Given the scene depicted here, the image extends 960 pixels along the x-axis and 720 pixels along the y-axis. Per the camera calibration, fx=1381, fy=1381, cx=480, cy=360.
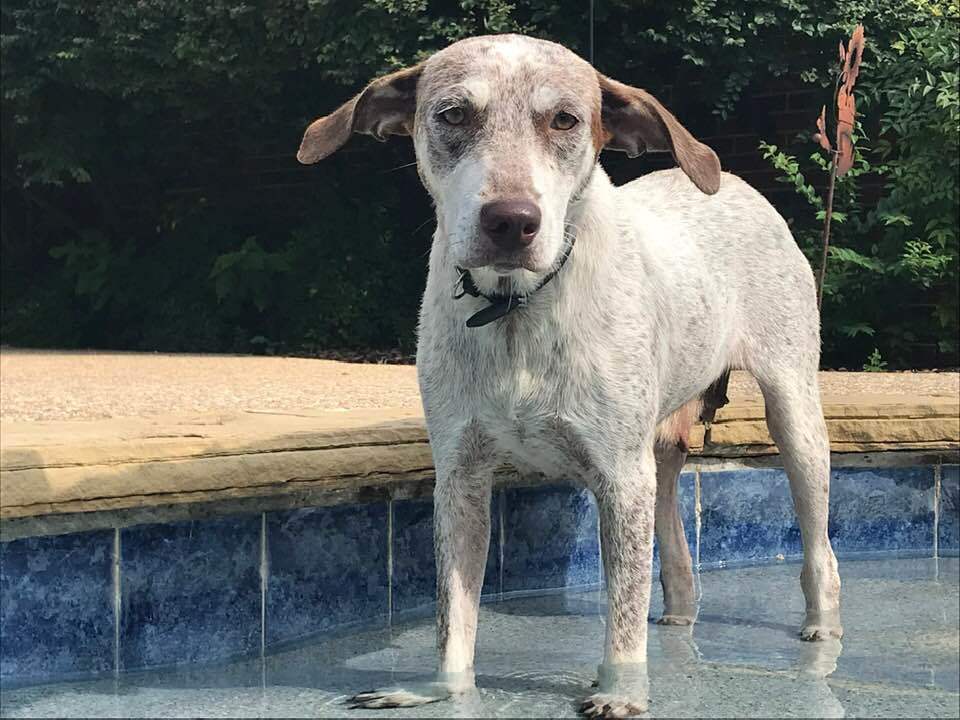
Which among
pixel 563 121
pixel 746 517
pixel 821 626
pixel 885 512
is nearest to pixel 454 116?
pixel 563 121

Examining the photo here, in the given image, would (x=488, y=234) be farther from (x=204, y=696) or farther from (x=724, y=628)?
(x=724, y=628)

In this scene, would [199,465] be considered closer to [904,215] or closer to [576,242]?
[576,242]

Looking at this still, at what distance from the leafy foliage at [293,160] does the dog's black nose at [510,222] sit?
8.60 meters

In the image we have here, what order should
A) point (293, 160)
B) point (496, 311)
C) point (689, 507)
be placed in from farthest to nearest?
point (293, 160), point (689, 507), point (496, 311)

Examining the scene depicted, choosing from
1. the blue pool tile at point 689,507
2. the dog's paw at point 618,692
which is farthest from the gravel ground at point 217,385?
the dog's paw at point 618,692

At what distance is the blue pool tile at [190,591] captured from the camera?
3.82 m

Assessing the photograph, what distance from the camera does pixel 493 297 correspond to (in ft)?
11.5

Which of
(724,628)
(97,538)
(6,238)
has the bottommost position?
(724,628)

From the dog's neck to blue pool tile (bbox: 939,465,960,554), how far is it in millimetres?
2802

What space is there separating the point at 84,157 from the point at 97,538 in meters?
12.6

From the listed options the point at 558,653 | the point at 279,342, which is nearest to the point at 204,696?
the point at 558,653

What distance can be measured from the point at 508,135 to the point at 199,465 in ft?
4.36

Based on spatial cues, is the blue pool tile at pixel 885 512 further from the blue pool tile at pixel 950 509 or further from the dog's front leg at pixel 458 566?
the dog's front leg at pixel 458 566

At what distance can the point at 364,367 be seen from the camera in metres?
11.2
